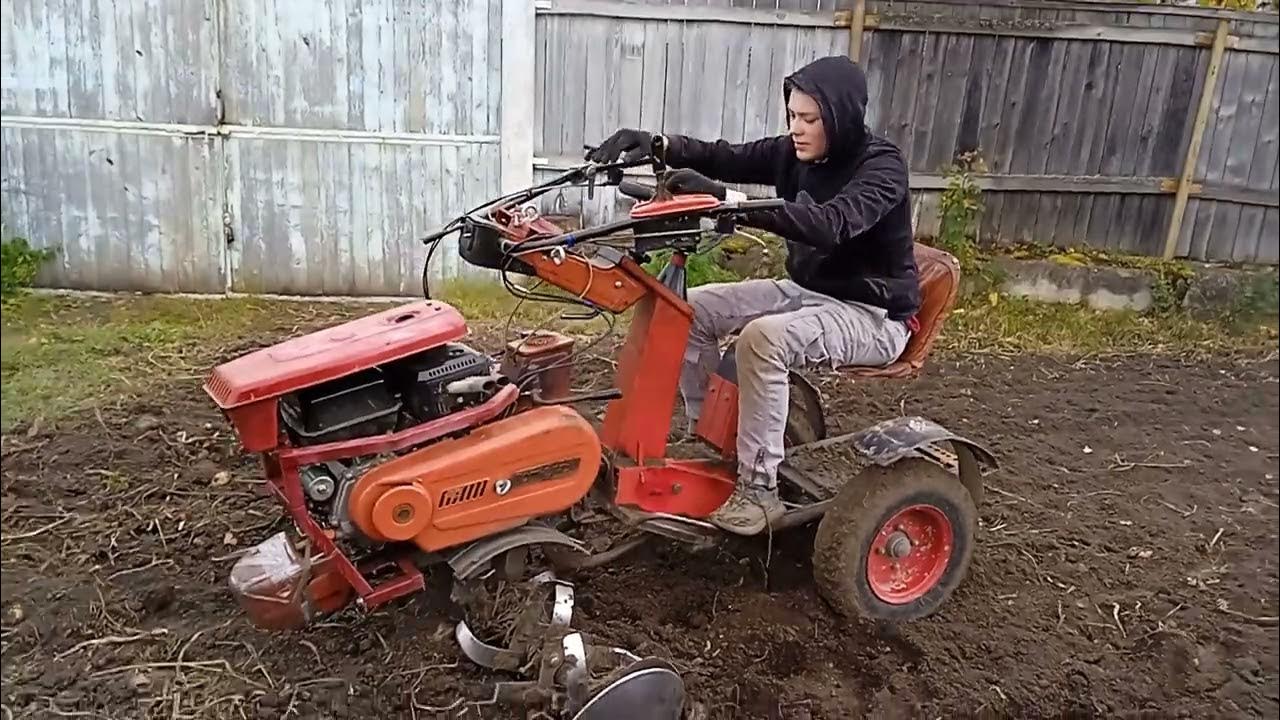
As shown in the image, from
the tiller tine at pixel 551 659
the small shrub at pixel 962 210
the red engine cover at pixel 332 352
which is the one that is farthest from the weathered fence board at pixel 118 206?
the small shrub at pixel 962 210

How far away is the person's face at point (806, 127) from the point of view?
2.32m

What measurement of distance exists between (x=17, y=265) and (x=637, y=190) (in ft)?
4.08

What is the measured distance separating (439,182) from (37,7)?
180 cm

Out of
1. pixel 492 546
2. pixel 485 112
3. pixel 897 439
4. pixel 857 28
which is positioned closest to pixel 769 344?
pixel 897 439

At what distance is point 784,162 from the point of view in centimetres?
265

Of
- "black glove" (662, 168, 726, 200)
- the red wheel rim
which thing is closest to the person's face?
"black glove" (662, 168, 726, 200)

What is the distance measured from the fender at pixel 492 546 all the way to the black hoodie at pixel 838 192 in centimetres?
68

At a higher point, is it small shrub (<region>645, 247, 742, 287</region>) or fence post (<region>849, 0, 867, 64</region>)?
fence post (<region>849, 0, 867, 64</region>)

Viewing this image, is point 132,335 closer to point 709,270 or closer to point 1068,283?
point 709,270

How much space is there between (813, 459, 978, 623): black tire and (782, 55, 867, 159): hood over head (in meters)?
0.70

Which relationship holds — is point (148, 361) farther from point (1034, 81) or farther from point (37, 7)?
point (1034, 81)

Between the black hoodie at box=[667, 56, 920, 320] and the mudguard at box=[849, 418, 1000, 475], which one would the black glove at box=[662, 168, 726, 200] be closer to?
the black hoodie at box=[667, 56, 920, 320]

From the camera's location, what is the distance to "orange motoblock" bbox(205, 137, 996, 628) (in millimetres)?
1903

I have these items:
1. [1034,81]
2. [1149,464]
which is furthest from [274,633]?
[1034,81]
